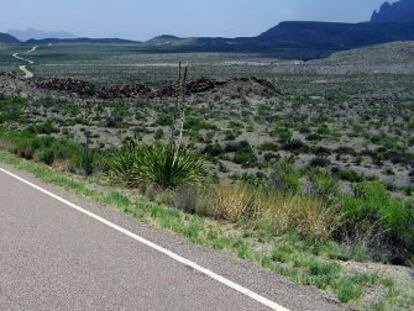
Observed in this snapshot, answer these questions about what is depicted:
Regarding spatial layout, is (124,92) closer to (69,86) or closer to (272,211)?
(69,86)

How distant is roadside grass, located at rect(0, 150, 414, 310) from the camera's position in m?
7.27

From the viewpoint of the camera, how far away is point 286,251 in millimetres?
9445

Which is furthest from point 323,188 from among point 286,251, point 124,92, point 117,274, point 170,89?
point 124,92

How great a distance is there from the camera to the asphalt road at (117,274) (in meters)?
6.60

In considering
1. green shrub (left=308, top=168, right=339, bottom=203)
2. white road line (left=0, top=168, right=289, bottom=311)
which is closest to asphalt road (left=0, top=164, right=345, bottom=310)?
white road line (left=0, top=168, right=289, bottom=311)

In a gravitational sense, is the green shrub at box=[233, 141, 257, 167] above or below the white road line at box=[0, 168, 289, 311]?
below

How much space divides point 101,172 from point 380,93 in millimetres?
70236

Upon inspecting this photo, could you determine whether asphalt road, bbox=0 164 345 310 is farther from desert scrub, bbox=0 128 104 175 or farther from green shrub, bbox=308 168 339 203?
desert scrub, bbox=0 128 104 175

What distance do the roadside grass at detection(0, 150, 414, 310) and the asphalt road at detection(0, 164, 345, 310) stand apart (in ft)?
0.98

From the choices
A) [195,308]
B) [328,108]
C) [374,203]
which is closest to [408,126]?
[328,108]

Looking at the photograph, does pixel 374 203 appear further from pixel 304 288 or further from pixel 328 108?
pixel 328 108

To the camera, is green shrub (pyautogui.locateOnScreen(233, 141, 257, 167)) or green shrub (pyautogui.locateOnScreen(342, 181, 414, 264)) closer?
green shrub (pyautogui.locateOnScreen(342, 181, 414, 264))

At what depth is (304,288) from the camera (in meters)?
7.37

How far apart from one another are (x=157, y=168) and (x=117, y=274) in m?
8.62
